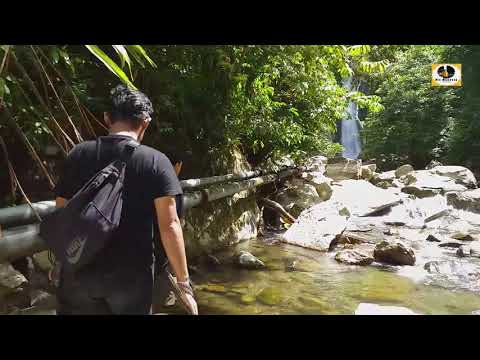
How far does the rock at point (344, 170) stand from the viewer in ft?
58.8

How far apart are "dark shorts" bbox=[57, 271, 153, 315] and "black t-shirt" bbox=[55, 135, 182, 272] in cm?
5

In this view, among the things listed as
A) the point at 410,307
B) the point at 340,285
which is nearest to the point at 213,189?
the point at 340,285

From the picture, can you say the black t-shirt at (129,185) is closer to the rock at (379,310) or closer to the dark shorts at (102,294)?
the dark shorts at (102,294)

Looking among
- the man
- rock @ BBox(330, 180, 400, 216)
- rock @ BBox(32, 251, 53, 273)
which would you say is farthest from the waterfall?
the man

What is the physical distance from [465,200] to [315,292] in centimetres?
875

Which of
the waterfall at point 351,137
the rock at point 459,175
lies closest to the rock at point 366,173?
the rock at point 459,175

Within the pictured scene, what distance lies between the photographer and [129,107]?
1.90m

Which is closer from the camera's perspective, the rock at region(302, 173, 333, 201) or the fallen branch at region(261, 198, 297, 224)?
the fallen branch at region(261, 198, 297, 224)

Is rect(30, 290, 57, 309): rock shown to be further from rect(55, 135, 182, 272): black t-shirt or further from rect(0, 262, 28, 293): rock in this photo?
rect(55, 135, 182, 272): black t-shirt

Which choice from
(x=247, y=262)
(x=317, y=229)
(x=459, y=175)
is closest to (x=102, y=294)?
(x=247, y=262)

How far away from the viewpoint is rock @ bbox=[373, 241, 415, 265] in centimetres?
574

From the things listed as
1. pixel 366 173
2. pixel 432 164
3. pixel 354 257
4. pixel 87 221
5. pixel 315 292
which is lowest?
pixel 432 164

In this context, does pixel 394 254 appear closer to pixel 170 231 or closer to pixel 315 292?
pixel 315 292
